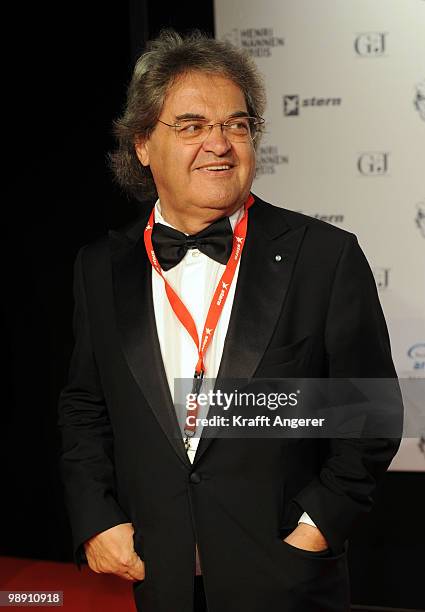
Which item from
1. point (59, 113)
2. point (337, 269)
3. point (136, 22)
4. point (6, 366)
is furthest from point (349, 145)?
point (6, 366)

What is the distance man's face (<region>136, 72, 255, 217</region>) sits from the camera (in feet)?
6.81

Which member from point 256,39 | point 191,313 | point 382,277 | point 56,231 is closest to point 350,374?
point 191,313

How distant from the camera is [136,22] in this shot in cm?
353

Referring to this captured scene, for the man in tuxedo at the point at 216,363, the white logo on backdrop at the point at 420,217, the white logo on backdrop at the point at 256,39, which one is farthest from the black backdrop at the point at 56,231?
the man in tuxedo at the point at 216,363

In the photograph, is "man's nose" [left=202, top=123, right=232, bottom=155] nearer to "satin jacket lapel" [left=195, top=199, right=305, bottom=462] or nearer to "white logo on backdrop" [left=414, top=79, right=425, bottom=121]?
"satin jacket lapel" [left=195, top=199, right=305, bottom=462]

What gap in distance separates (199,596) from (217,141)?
1.03 metres

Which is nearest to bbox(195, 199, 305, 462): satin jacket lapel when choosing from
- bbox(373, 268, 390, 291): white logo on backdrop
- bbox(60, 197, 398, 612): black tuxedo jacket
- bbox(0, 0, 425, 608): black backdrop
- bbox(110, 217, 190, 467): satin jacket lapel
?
bbox(60, 197, 398, 612): black tuxedo jacket

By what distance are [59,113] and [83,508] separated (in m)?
2.03

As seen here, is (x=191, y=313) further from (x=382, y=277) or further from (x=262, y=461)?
(x=382, y=277)

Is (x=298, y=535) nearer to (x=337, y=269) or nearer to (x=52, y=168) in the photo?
(x=337, y=269)

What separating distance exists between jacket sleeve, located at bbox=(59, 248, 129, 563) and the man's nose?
46cm

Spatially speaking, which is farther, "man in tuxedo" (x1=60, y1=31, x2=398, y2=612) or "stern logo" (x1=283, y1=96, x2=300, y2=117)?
"stern logo" (x1=283, y1=96, x2=300, y2=117)

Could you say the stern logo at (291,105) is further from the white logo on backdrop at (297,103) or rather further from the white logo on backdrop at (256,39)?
the white logo on backdrop at (256,39)

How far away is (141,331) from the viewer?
6.89 feet
